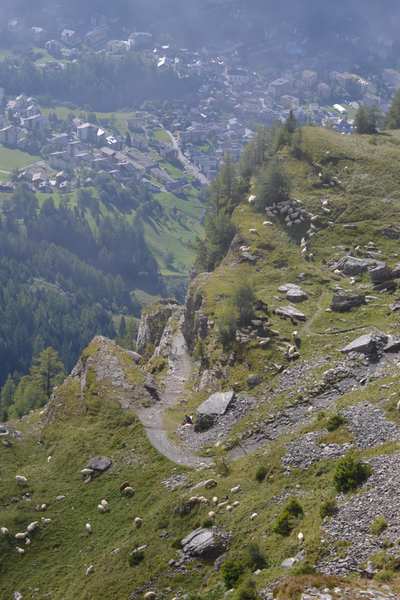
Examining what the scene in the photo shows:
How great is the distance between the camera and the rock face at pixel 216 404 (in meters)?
69.0

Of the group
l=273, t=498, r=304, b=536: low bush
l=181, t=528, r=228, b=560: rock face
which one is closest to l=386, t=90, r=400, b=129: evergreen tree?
l=181, t=528, r=228, b=560: rock face

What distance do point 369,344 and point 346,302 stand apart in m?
14.5

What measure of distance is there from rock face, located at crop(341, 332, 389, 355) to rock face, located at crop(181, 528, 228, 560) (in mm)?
27520

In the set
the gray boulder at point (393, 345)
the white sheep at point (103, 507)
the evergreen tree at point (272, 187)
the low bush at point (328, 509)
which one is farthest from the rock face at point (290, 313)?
the low bush at point (328, 509)

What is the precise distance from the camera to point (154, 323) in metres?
122

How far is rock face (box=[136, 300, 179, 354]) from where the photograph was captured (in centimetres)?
11975

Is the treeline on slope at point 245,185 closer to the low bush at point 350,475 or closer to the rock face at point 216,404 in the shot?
the rock face at point 216,404

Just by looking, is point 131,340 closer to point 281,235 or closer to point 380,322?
point 281,235

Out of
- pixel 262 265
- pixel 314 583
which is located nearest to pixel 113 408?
pixel 262 265

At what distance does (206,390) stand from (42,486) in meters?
22.6

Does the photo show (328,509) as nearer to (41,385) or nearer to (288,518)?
(288,518)

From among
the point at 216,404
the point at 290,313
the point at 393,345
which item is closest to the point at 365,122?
the point at 290,313

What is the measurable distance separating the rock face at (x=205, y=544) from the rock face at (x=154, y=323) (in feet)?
227

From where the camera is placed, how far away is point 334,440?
49.9m
